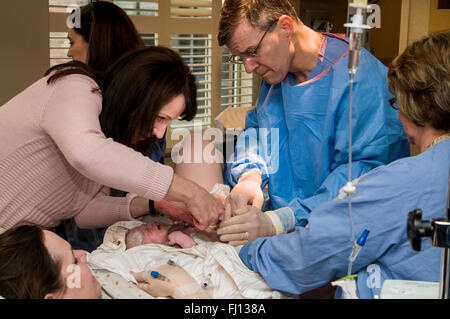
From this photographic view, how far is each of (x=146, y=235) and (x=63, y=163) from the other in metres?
0.35

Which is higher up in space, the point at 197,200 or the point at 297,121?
the point at 297,121

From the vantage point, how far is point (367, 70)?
154cm

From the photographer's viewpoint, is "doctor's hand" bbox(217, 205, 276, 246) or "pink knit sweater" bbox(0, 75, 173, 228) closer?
"pink knit sweater" bbox(0, 75, 173, 228)

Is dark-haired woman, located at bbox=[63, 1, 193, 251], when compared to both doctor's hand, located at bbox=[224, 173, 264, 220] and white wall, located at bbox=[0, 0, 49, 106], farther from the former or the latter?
white wall, located at bbox=[0, 0, 49, 106]

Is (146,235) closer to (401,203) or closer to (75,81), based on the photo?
(75,81)

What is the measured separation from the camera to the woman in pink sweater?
1.25 metres

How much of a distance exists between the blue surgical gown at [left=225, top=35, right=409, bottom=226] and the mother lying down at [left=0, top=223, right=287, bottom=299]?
31 cm

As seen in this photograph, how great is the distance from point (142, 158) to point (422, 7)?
1648 millimetres

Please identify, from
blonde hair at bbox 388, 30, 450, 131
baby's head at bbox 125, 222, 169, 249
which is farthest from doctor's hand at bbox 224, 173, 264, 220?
blonde hair at bbox 388, 30, 450, 131

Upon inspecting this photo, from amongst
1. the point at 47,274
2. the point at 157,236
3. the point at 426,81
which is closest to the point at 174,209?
the point at 157,236

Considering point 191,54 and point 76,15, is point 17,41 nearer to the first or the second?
point 76,15

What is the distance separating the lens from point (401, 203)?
3.52ft

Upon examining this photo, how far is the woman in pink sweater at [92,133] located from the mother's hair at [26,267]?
218 mm
